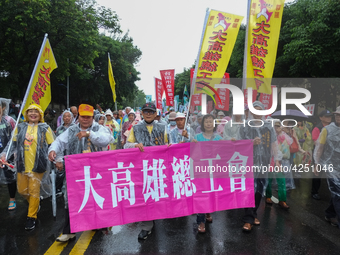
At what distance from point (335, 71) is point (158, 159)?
12.7m

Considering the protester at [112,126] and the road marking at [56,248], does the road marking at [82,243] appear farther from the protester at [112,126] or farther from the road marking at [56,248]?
the protester at [112,126]

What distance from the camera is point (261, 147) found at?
4027 millimetres

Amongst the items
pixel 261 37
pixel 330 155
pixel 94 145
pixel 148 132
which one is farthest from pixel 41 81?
pixel 330 155

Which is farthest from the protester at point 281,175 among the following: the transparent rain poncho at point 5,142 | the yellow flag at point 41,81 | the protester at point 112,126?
the protester at point 112,126

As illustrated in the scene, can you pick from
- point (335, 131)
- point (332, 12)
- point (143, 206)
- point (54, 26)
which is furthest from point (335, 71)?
point (54, 26)

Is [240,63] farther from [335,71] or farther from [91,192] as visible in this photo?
[91,192]

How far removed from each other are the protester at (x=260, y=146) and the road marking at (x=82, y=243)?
225 cm

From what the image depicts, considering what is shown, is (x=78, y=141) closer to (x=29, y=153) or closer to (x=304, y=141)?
(x=29, y=153)

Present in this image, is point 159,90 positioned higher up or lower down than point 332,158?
higher up

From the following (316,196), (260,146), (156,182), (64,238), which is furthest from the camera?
(316,196)

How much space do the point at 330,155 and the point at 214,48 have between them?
2642 millimetres

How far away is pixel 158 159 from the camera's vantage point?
12.2ft

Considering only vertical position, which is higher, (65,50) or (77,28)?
(77,28)

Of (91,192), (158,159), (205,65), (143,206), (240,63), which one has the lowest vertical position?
(143,206)
